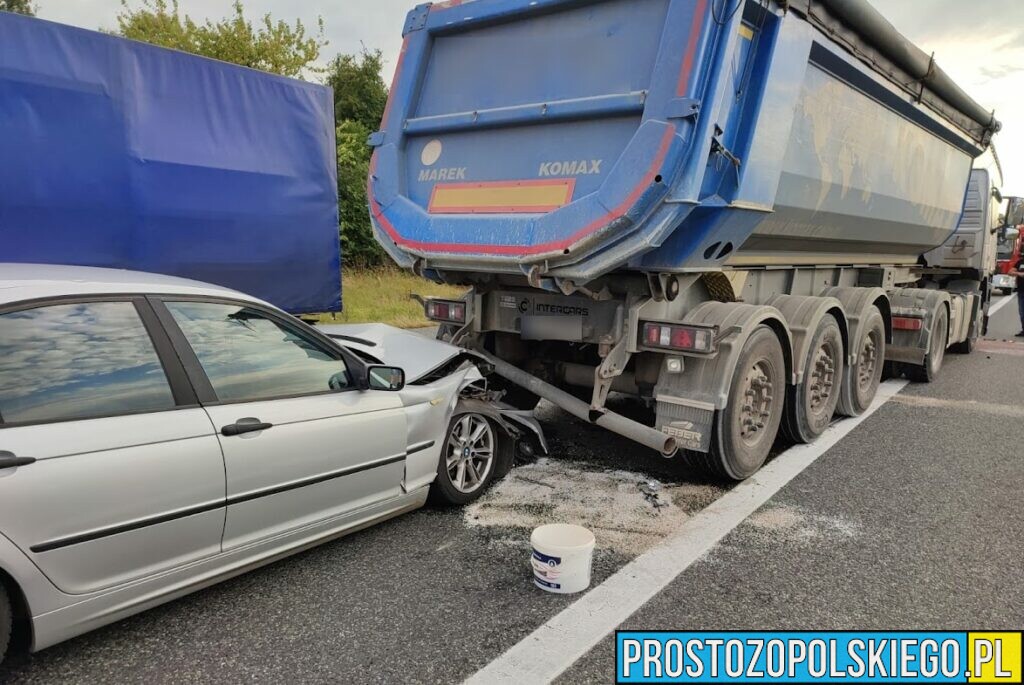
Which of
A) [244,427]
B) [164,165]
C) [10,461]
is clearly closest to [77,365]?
[10,461]

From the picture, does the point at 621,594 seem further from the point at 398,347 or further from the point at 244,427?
the point at 398,347

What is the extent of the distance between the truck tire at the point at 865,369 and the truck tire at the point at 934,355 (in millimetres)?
1569

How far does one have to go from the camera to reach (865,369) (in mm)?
6859

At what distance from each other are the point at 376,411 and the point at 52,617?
1485 millimetres

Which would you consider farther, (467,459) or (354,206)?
(354,206)

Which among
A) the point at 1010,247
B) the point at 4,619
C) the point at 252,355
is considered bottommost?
the point at 4,619

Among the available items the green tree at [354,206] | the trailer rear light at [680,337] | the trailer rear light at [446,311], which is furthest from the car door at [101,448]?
the green tree at [354,206]

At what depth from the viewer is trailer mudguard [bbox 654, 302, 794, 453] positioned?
→ 14.4 ft

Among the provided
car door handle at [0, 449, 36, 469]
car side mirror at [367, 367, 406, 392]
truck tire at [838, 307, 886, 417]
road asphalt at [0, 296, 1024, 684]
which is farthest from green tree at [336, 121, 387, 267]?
car door handle at [0, 449, 36, 469]

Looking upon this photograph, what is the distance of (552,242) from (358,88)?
20.0 metres

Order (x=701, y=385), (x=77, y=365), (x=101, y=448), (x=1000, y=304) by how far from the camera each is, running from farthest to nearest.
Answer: (x=1000, y=304), (x=701, y=385), (x=77, y=365), (x=101, y=448)

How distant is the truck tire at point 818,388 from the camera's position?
17.9 ft

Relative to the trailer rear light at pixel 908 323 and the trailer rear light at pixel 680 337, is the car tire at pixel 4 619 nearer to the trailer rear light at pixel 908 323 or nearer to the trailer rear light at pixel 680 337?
the trailer rear light at pixel 680 337

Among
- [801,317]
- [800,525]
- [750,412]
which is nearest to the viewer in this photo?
[800,525]
